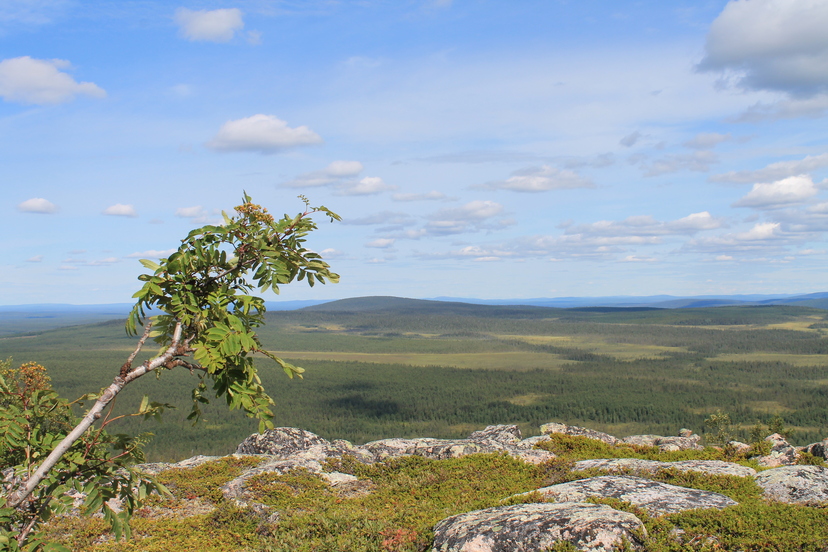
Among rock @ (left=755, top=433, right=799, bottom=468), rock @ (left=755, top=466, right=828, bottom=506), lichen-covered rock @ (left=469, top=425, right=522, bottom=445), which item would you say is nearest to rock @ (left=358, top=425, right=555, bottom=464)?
lichen-covered rock @ (left=469, top=425, right=522, bottom=445)

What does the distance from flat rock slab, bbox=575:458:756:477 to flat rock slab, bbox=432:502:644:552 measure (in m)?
7.07

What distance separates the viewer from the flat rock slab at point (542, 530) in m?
10.4

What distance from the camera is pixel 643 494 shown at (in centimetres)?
1375

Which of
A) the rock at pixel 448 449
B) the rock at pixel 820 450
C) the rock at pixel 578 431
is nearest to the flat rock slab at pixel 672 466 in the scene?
the rock at pixel 448 449

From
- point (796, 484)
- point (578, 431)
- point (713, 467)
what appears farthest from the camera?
point (578, 431)

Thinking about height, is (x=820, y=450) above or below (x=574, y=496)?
below

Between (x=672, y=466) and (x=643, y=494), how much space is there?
5.58m

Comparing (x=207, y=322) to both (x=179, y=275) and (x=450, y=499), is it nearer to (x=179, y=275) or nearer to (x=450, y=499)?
(x=179, y=275)

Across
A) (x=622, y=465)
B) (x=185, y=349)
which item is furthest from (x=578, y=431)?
(x=185, y=349)

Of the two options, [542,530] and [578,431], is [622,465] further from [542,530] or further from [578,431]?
[578,431]

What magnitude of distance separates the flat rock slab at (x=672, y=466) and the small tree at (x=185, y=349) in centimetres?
1551

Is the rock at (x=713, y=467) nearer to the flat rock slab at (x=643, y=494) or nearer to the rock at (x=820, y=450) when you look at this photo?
the flat rock slab at (x=643, y=494)

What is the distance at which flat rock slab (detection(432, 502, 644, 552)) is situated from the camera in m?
10.4

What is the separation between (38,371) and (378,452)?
17.6m
